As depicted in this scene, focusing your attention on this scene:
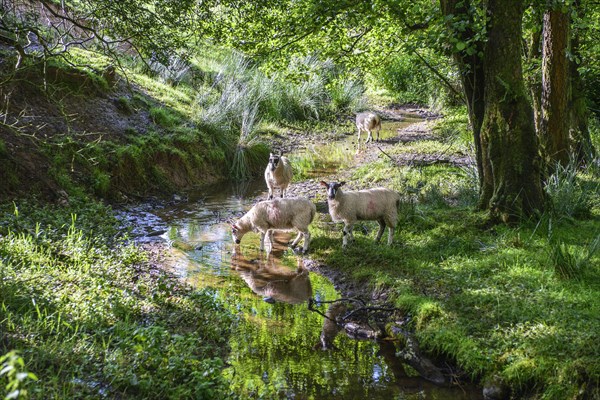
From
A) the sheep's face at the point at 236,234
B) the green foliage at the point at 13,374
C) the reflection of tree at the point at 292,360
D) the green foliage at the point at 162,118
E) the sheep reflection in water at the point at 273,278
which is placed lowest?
the sheep reflection in water at the point at 273,278

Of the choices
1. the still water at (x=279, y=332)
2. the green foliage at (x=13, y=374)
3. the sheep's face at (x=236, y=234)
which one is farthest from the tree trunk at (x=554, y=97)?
the green foliage at (x=13, y=374)

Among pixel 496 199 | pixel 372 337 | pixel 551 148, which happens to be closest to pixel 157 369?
pixel 372 337

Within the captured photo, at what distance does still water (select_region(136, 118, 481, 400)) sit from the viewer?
193 inches

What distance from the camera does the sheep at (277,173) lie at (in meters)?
11.8

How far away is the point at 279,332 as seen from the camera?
237 inches

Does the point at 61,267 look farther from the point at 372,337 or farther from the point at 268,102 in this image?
the point at 268,102

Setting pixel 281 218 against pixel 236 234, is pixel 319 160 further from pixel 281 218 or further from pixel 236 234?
pixel 281 218

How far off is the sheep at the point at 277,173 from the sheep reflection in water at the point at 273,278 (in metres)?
3.16

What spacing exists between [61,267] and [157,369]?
266 centimetres

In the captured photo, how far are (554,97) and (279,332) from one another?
7.86m

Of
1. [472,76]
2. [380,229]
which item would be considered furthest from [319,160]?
[472,76]

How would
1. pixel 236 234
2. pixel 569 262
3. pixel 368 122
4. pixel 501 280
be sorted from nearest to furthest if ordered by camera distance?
1. pixel 569 262
2. pixel 501 280
3. pixel 236 234
4. pixel 368 122

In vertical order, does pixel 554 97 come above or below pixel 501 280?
above

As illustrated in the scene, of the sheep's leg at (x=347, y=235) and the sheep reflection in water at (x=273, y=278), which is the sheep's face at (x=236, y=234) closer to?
the sheep reflection in water at (x=273, y=278)
